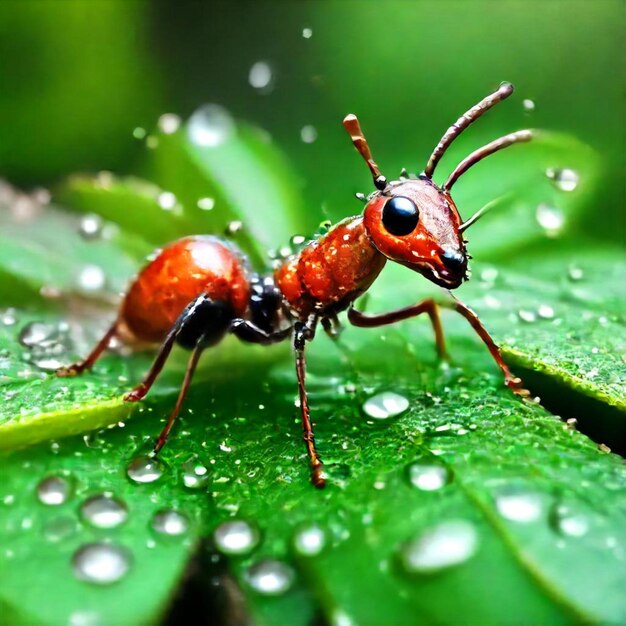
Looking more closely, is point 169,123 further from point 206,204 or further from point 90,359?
point 90,359

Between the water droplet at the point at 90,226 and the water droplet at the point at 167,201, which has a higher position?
the water droplet at the point at 167,201

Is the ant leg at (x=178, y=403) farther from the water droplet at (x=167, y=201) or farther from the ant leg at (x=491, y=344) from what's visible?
the water droplet at (x=167, y=201)

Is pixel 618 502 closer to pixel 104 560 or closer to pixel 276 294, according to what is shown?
pixel 104 560

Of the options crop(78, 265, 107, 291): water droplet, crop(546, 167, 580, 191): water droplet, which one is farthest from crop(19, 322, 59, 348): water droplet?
crop(546, 167, 580, 191): water droplet

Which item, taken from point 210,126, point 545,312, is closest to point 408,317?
point 545,312

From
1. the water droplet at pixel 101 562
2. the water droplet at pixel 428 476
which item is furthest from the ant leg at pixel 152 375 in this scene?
the water droplet at pixel 428 476

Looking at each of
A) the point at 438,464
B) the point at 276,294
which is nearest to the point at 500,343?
the point at 438,464
